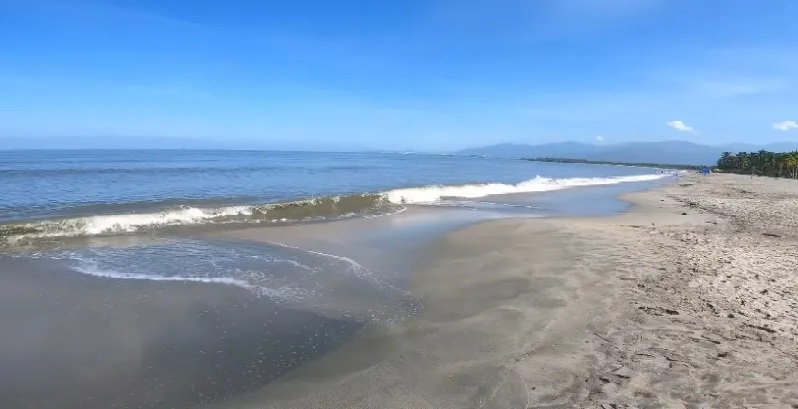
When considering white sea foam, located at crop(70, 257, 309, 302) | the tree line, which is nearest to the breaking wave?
white sea foam, located at crop(70, 257, 309, 302)

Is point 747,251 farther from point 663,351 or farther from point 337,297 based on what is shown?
point 337,297

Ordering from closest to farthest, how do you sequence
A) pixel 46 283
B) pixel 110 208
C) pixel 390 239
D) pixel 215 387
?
1. pixel 215 387
2. pixel 46 283
3. pixel 390 239
4. pixel 110 208

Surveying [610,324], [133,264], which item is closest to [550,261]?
[610,324]

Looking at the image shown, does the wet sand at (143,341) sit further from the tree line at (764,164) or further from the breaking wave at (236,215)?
the tree line at (764,164)

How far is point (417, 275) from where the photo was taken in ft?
29.0

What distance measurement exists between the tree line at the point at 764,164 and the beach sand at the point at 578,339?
248 ft

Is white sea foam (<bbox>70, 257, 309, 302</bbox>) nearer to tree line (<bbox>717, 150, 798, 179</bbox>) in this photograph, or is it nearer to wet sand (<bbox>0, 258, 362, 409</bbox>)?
wet sand (<bbox>0, 258, 362, 409</bbox>)

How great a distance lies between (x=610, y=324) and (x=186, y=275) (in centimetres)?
727

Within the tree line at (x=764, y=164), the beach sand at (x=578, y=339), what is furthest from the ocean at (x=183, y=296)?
the tree line at (x=764, y=164)

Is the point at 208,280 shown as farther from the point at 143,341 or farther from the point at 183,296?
the point at 143,341

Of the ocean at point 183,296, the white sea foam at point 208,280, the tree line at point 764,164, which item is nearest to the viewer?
the ocean at point 183,296

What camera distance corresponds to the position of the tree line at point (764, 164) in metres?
67.7

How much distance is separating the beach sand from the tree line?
248 ft

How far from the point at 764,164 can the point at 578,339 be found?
9242 cm
